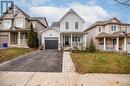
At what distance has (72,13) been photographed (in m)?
37.8

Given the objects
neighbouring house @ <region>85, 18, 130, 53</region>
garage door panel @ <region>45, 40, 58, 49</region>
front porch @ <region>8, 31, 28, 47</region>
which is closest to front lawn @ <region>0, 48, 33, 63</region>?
garage door panel @ <region>45, 40, 58, 49</region>

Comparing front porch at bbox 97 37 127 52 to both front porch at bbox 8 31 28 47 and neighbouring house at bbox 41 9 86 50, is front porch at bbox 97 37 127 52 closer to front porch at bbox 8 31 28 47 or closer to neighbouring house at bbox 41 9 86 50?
neighbouring house at bbox 41 9 86 50

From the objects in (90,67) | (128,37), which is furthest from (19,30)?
(90,67)

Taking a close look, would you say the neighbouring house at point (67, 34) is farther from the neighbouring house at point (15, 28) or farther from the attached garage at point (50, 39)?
the neighbouring house at point (15, 28)

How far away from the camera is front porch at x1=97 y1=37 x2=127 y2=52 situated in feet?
126

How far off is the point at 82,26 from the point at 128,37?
9.83 m

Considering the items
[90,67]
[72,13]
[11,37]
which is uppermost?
[72,13]

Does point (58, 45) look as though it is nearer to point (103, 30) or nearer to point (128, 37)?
point (103, 30)

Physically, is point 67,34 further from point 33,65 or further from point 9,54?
point 33,65

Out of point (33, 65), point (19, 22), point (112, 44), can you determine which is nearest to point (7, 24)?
point (19, 22)

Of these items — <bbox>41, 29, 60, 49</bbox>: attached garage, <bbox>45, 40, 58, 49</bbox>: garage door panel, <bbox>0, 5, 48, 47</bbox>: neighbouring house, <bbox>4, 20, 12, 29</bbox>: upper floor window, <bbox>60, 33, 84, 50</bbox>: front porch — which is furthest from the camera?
<bbox>4, 20, 12, 29</bbox>: upper floor window

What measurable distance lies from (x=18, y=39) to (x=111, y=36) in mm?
18014

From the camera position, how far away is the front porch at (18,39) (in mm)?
37125

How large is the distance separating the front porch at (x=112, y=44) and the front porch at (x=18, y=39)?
1547cm
